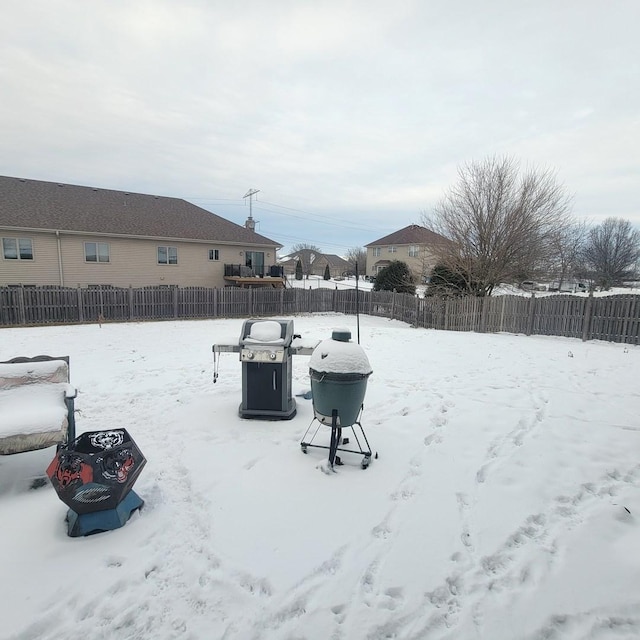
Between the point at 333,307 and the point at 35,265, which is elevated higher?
the point at 35,265

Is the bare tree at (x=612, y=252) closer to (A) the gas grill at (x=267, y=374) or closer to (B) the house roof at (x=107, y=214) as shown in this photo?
(B) the house roof at (x=107, y=214)

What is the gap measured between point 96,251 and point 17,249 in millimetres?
3182

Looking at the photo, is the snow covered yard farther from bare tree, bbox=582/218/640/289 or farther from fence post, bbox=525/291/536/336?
bare tree, bbox=582/218/640/289

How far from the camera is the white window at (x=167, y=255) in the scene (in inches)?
842

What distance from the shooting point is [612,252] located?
151ft

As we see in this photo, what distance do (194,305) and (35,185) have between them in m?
11.7

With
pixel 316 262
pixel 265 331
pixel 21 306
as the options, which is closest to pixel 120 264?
pixel 21 306

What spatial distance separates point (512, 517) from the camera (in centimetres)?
298

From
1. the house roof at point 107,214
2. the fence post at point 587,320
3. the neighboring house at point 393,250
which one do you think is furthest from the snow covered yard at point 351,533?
the neighboring house at point 393,250

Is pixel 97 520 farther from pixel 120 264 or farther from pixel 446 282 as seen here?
pixel 120 264

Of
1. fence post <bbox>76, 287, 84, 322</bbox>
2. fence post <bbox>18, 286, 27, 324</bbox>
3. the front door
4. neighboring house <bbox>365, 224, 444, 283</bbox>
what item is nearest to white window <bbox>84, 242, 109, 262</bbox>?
fence post <bbox>76, 287, 84, 322</bbox>

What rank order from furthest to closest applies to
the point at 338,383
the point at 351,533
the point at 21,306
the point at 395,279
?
the point at 395,279 < the point at 21,306 < the point at 338,383 < the point at 351,533

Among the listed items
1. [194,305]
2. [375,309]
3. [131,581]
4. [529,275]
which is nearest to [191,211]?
[194,305]

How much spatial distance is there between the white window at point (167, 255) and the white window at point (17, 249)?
226 inches
